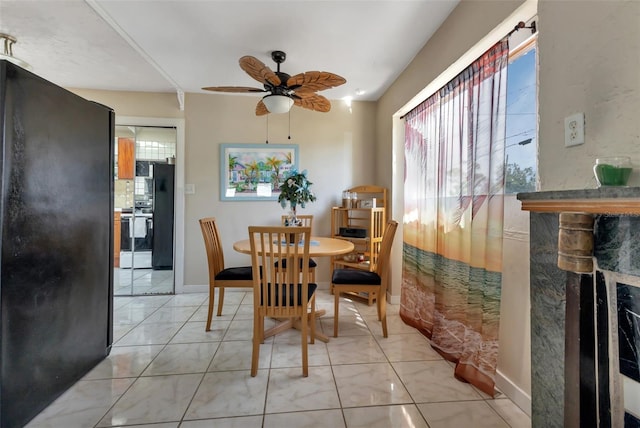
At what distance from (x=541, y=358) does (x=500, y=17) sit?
1656mm

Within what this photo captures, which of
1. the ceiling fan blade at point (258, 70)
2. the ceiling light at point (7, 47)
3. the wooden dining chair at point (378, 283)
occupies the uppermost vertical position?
the ceiling light at point (7, 47)

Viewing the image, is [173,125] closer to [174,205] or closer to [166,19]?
[174,205]

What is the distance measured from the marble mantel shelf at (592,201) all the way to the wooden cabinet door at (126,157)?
421 centimetres

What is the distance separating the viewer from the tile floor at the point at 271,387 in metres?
1.42

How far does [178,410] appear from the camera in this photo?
1477 millimetres

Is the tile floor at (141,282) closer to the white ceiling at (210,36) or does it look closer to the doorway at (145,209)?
the doorway at (145,209)

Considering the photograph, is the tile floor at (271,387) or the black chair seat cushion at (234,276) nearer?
the tile floor at (271,387)

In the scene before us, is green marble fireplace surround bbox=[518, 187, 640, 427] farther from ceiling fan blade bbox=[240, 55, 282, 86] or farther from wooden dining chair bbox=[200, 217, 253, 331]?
wooden dining chair bbox=[200, 217, 253, 331]

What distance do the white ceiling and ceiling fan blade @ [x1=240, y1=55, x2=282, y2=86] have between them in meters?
0.43

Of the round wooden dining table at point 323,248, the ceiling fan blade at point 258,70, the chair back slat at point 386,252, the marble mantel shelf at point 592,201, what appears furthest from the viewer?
the chair back slat at point 386,252

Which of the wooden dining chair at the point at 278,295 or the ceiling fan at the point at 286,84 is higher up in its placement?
the ceiling fan at the point at 286,84

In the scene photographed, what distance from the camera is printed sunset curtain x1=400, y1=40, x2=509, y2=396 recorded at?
1573 millimetres

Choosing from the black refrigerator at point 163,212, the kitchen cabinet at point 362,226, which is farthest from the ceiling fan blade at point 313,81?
the black refrigerator at point 163,212

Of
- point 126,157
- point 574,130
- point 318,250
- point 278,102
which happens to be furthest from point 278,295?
point 126,157
